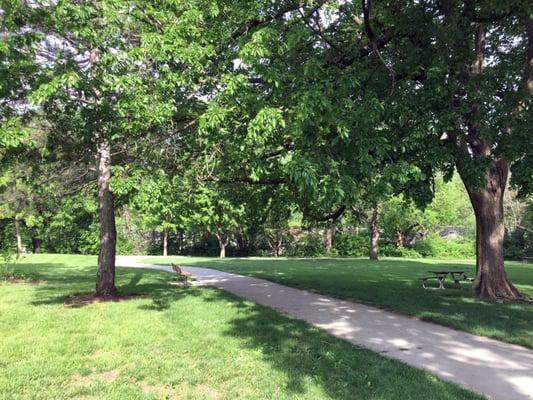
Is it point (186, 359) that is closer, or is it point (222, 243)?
point (186, 359)

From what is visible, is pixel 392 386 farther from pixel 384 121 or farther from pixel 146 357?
pixel 384 121

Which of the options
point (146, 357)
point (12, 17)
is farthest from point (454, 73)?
point (12, 17)

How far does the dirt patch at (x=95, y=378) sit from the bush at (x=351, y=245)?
34.5 metres

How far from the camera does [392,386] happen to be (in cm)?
527

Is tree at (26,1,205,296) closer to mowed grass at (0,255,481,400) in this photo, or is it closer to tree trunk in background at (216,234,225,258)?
mowed grass at (0,255,481,400)

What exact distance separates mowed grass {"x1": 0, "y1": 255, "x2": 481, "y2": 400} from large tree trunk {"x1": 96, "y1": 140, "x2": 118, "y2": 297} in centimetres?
166

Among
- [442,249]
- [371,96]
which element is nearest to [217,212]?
[371,96]

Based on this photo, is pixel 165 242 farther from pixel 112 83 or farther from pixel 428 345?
pixel 428 345

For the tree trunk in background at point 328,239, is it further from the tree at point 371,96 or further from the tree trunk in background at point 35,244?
the tree at point 371,96

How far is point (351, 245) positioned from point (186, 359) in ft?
113

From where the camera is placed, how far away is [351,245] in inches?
1571

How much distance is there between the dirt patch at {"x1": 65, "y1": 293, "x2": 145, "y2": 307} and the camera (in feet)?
35.9

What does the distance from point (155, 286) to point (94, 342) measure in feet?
23.6

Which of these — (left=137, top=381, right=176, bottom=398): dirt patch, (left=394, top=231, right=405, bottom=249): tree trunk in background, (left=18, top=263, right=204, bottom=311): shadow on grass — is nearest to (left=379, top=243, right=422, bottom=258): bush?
(left=394, top=231, right=405, bottom=249): tree trunk in background
